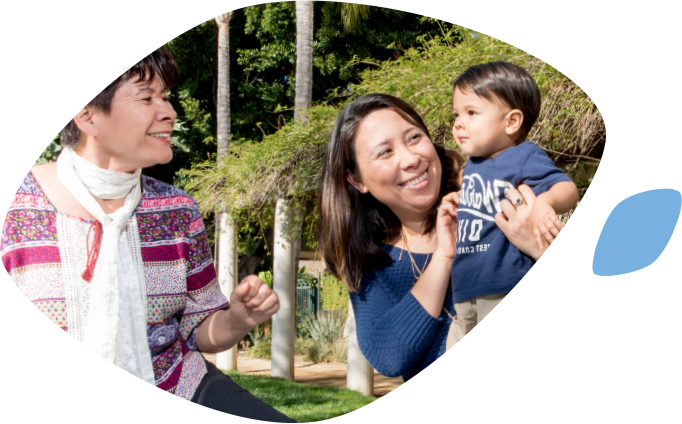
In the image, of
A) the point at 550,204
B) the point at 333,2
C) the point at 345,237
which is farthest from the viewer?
the point at 333,2

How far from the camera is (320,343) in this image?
2.62 metres

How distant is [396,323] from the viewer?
8.35 feet

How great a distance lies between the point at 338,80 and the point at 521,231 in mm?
936

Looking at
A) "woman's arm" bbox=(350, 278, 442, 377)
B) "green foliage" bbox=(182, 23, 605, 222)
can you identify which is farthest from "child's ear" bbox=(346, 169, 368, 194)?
"woman's arm" bbox=(350, 278, 442, 377)

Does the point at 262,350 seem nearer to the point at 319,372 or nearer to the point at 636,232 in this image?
the point at 319,372

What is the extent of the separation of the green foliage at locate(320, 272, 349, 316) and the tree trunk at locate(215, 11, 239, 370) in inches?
13.6

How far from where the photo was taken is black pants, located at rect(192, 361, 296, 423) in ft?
8.64

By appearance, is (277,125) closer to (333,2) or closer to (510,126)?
(333,2)

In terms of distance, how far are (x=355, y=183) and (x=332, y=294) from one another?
46 cm

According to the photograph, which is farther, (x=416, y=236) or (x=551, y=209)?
(x=416, y=236)

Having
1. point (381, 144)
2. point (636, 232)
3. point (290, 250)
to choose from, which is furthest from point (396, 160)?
point (636, 232)

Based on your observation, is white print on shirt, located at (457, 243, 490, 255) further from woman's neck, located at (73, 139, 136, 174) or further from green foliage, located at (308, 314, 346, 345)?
woman's neck, located at (73, 139, 136, 174)

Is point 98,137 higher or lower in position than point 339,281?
higher

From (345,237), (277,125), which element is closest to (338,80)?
(277,125)
